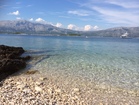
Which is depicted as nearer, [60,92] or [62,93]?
[62,93]

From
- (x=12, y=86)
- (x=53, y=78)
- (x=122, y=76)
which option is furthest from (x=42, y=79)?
(x=122, y=76)

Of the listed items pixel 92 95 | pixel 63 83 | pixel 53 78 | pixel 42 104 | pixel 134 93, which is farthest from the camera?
pixel 53 78

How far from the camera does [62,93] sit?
11703 millimetres

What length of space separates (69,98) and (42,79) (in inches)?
176

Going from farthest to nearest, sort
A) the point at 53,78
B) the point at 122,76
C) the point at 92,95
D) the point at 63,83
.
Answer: the point at 122,76 → the point at 53,78 → the point at 63,83 → the point at 92,95

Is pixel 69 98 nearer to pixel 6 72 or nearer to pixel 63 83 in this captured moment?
pixel 63 83

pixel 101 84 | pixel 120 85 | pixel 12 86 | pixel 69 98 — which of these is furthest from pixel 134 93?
pixel 12 86

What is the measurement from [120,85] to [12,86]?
7951mm

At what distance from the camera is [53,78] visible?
1539 cm

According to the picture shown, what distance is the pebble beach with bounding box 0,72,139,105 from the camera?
10.0 m

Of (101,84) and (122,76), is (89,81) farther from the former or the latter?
(122,76)

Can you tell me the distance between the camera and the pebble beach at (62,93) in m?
10.0

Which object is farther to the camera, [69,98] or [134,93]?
[134,93]

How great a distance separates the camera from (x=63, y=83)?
46.0 feet
